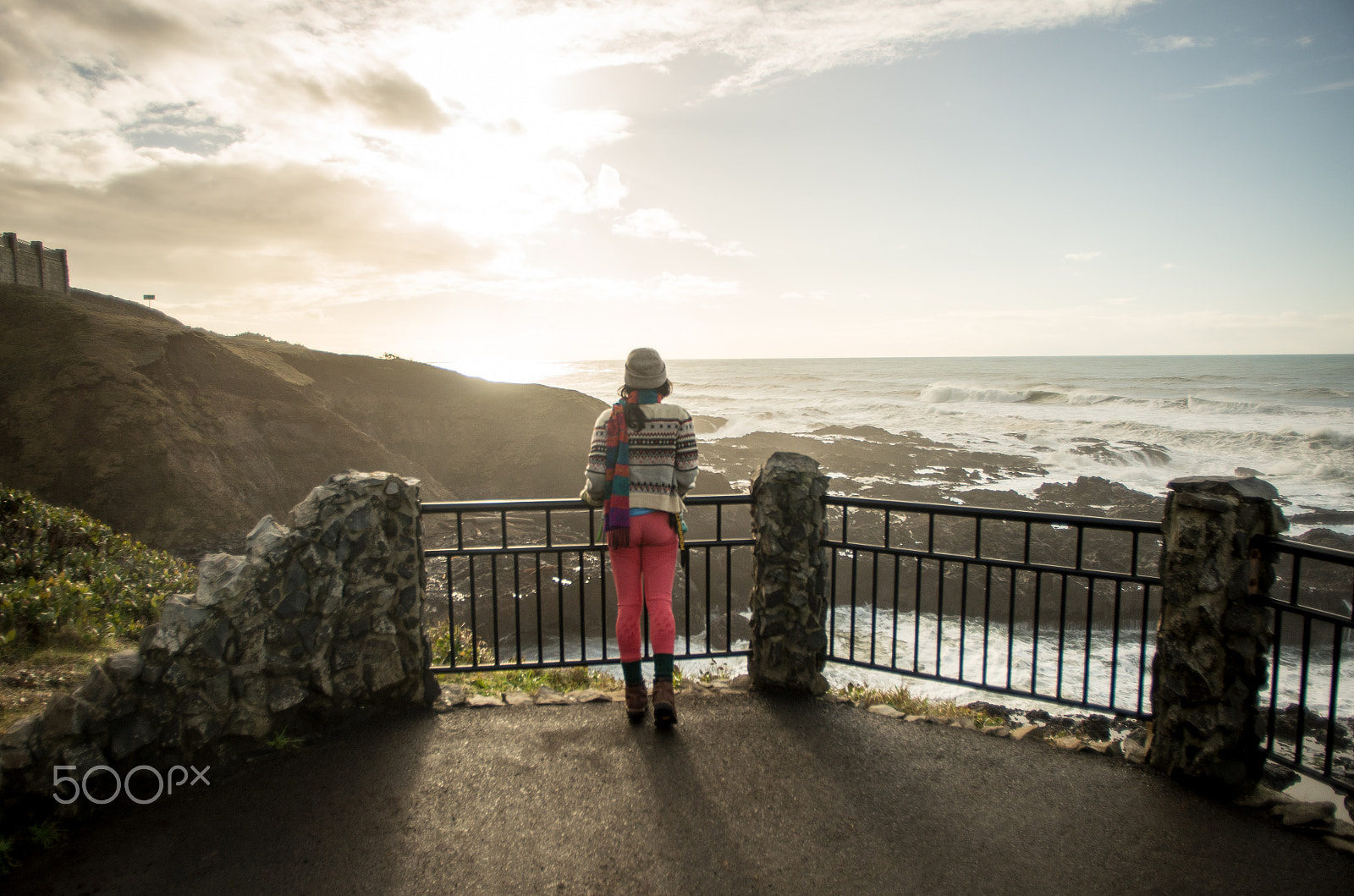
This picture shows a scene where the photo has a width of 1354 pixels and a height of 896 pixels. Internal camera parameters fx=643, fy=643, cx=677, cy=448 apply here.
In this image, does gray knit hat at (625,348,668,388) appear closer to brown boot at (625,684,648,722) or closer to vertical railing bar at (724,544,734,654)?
vertical railing bar at (724,544,734,654)

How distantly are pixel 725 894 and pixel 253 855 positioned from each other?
2038 mm

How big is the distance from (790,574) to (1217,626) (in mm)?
2208

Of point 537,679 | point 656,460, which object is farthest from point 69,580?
point 656,460

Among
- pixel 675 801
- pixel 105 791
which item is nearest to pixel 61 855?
pixel 105 791

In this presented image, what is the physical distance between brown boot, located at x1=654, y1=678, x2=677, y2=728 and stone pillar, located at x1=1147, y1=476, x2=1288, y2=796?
265 cm

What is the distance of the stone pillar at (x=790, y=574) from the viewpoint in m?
4.24

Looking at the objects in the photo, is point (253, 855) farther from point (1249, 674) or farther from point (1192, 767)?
point (1249, 674)

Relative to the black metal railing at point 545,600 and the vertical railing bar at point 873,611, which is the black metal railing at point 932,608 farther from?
the vertical railing bar at point 873,611

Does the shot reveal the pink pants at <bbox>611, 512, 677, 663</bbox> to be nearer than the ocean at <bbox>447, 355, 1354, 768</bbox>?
Yes

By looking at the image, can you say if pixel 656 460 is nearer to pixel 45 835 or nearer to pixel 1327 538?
pixel 45 835

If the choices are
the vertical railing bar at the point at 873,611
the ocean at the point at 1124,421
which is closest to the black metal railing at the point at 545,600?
the vertical railing bar at the point at 873,611

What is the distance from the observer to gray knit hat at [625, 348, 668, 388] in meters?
3.72

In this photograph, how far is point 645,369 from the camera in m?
3.73

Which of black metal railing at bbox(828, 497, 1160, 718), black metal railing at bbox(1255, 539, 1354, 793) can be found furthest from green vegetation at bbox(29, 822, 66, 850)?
black metal railing at bbox(1255, 539, 1354, 793)
